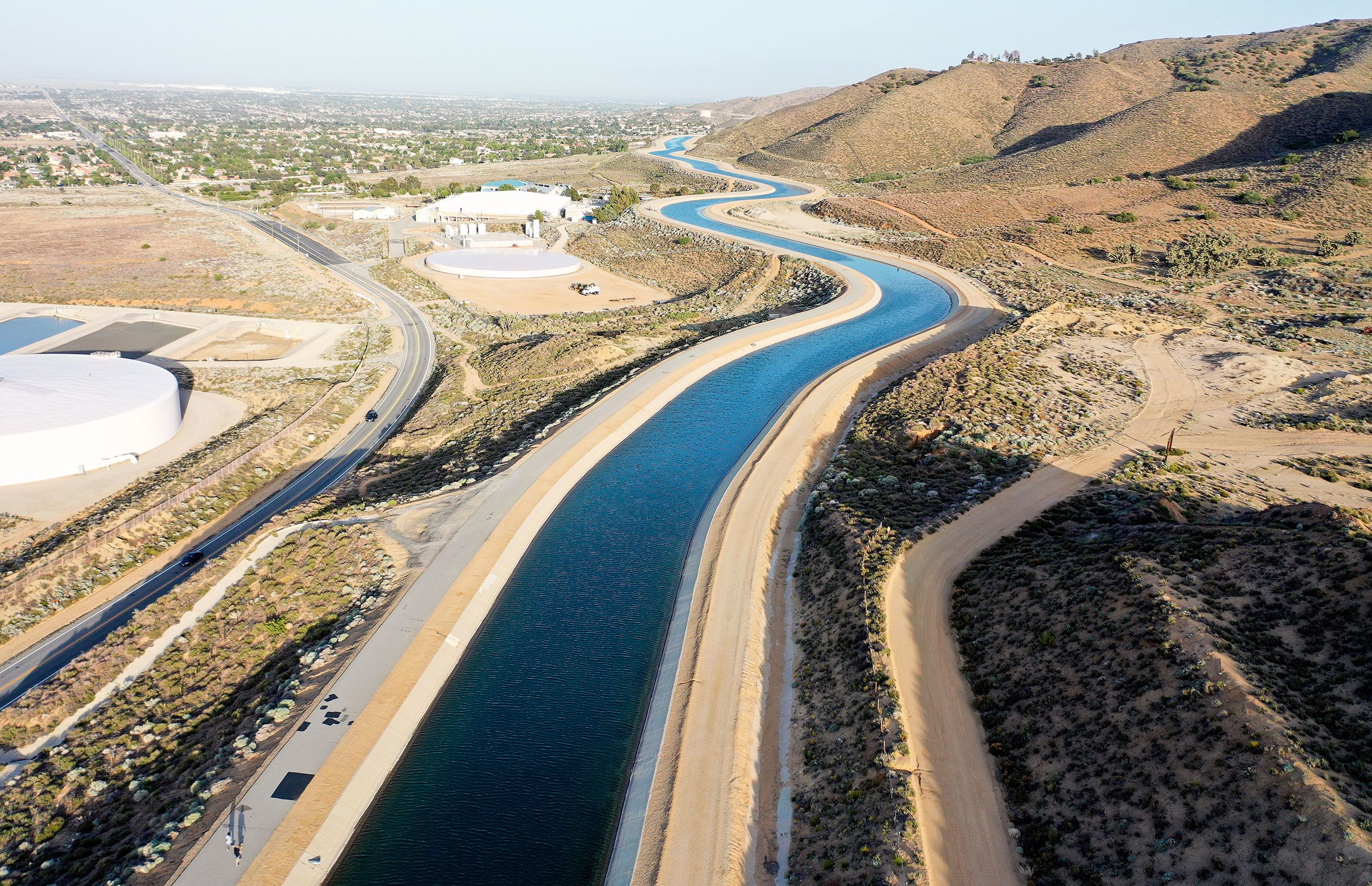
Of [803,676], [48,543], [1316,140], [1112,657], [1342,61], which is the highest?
[1342,61]

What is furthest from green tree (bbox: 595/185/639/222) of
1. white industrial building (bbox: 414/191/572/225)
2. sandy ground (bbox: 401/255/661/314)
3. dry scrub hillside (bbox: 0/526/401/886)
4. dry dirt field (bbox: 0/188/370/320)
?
dry scrub hillside (bbox: 0/526/401/886)

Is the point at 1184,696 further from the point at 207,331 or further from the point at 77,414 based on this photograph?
the point at 207,331

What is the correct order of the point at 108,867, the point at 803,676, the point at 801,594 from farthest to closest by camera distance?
the point at 801,594 → the point at 803,676 → the point at 108,867

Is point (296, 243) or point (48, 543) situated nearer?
Result: point (48, 543)

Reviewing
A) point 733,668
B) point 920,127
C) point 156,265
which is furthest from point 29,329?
point 920,127

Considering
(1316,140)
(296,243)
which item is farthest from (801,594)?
(1316,140)

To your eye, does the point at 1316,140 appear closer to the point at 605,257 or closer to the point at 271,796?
the point at 605,257

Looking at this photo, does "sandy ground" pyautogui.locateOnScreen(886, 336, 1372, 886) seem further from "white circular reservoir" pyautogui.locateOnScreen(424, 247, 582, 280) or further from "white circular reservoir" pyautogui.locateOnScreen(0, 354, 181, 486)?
"white circular reservoir" pyautogui.locateOnScreen(424, 247, 582, 280)
